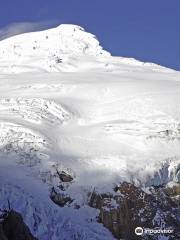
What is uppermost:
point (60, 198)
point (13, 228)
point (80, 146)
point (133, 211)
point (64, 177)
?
point (80, 146)

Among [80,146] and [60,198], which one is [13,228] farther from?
[80,146]

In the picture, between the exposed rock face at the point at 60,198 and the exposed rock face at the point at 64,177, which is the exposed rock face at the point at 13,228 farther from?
the exposed rock face at the point at 64,177

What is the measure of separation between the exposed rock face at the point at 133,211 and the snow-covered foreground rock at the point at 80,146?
1.62 metres

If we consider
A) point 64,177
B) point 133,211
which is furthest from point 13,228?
point 133,211

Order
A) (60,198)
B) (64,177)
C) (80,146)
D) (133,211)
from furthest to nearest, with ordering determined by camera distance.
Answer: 1. (80,146)
2. (64,177)
3. (133,211)
4. (60,198)

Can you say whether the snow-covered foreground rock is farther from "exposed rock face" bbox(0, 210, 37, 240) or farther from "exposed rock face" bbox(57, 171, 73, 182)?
"exposed rock face" bbox(0, 210, 37, 240)

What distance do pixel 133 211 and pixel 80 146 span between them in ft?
72.6

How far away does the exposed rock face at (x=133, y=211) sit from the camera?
13400 cm

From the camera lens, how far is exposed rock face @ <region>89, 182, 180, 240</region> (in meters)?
134

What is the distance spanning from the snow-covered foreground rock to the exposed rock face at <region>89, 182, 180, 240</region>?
63.6 inches

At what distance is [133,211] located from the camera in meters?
139

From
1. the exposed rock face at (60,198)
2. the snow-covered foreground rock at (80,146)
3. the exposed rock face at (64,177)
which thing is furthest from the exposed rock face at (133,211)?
the exposed rock face at (64,177)

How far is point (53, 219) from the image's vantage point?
5054 inches

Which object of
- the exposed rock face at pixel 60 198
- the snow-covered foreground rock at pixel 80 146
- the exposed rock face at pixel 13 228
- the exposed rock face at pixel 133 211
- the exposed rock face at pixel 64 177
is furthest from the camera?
the exposed rock face at pixel 64 177
